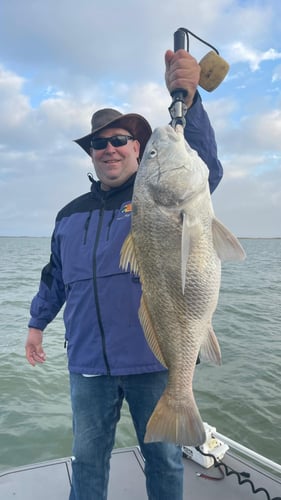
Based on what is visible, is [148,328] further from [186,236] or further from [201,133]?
[201,133]

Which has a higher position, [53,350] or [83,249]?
[83,249]

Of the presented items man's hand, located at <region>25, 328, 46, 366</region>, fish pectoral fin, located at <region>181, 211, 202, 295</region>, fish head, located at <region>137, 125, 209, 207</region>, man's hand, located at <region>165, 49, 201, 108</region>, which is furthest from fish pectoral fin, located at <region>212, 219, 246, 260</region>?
man's hand, located at <region>25, 328, 46, 366</region>

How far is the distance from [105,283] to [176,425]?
95cm

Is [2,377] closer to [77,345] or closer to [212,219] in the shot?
[77,345]

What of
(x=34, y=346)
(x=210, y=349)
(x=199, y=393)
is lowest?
(x=199, y=393)

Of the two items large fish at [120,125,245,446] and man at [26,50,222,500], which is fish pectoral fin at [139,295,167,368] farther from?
man at [26,50,222,500]

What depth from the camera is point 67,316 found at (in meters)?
2.91

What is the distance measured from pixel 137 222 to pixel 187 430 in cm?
116

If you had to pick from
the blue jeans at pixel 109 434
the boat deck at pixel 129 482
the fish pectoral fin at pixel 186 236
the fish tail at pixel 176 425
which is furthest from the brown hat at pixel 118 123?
the boat deck at pixel 129 482

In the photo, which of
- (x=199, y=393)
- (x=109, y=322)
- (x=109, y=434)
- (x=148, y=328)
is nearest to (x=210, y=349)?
(x=148, y=328)

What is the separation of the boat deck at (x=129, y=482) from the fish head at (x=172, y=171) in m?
2.52

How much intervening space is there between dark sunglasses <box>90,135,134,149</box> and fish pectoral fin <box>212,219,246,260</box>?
3.21 feet

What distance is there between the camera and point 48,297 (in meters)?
3.27

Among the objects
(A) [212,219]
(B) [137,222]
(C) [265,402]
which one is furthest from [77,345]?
→ (C) [265,402]
